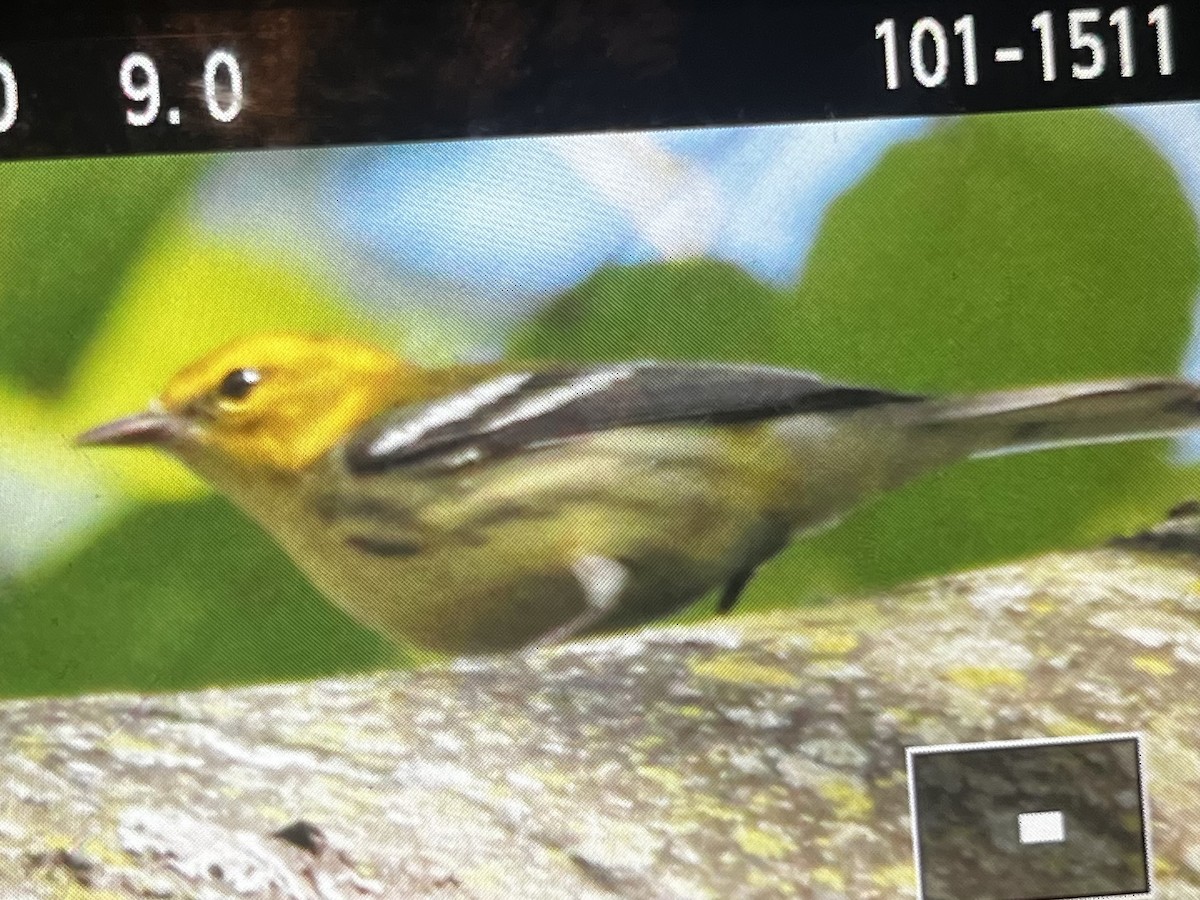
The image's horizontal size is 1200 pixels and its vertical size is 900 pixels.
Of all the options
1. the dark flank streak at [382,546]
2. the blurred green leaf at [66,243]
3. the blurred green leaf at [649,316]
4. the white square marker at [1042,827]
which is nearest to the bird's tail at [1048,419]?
the blurred green leaf at [649,316]

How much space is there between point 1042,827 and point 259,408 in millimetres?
720

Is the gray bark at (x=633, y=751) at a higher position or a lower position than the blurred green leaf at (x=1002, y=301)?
lower

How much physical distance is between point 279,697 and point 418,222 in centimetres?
40

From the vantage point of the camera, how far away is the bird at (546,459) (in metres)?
0.99

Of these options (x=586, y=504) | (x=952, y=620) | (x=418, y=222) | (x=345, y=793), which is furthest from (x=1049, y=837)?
(x=418, y=222)

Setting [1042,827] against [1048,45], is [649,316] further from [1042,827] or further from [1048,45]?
[1042,827]

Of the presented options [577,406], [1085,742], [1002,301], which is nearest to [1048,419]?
[1002,301]

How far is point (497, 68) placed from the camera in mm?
992

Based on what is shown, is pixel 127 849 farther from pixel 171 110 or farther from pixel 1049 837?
pixel 1049 837

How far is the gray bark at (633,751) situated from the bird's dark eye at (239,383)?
24cm

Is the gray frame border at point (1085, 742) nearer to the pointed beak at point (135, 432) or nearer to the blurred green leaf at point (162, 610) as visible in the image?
the blurred green leaf at point (162, 610)

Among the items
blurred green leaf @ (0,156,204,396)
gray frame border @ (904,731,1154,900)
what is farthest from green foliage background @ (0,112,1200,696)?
gray frame border @ (904,731,1154,900)

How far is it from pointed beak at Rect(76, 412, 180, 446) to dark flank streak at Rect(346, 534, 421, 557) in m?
0.17

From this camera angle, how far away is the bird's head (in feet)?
3.24
